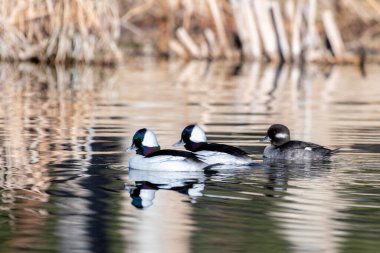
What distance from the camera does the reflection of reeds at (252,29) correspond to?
32.8 meters

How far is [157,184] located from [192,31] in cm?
2502

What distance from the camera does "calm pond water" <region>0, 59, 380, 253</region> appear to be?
327 inches

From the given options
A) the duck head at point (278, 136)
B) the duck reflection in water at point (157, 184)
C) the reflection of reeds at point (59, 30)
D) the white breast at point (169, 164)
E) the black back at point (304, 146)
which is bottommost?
the duck reflection in water at point (157, 184)

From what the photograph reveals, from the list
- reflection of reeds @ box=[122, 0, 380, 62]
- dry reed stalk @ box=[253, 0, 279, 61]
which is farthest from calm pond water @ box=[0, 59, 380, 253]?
dry reed stalk @ box=[253, 0, 279, 61]

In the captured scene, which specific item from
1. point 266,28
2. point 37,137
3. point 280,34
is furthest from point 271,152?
point 266,28

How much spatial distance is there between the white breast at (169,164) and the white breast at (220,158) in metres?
0.25

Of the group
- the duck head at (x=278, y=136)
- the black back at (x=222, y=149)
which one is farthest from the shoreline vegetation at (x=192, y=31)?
the black back at (x=222, y=149)

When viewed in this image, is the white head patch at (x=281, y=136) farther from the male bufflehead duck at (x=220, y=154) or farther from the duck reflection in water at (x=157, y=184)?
the duck reflection in water at (x=157, y=184)

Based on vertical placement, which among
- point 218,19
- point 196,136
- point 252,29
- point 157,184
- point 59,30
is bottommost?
point 157,184

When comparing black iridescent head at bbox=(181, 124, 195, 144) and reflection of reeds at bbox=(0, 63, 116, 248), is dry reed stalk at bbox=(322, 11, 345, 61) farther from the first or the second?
black iridescent head at bbox=(181, 124, 195, 144)

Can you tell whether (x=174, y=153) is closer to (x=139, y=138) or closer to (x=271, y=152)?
(x=139, y=138)

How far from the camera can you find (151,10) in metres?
37.0

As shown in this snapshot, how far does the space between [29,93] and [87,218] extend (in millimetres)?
13390

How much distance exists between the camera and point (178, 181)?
1109 cm
